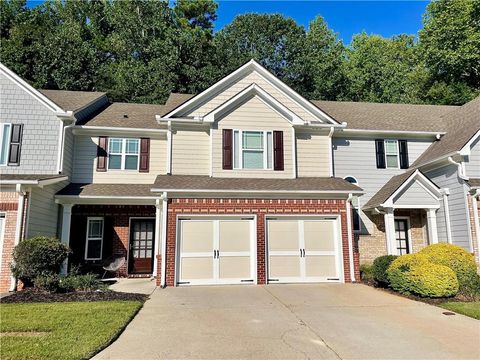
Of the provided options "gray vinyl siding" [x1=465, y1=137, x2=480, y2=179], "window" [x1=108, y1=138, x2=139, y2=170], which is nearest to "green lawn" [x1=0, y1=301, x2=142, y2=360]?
"window" [x1=108, y1=138, x2=139, y2=170]

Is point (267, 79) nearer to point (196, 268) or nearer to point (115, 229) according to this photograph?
point (196, 268)

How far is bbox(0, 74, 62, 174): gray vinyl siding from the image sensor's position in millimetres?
14273

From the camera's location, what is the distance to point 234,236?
13086 mm

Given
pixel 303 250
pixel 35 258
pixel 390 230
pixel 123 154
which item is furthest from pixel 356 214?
pixel 35 258

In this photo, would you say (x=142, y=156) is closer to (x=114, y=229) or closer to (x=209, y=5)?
(x=114, y=229)

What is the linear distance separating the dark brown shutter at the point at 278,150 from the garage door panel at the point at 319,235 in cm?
268

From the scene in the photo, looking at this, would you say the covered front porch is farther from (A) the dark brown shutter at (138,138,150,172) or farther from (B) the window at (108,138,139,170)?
(B) the window at (108,138,139,170)

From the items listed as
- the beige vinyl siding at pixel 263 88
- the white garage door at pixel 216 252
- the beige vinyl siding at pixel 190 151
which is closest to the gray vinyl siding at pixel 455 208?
the beige vinyl siding at pixel 263 88

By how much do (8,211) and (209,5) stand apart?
33711 mm

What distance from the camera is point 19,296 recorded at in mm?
10141

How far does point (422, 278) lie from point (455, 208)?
579cm

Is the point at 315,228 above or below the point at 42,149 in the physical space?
below

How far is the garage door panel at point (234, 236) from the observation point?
42.7 feet

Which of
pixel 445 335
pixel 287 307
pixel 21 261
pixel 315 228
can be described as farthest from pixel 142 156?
pixel 445 335
